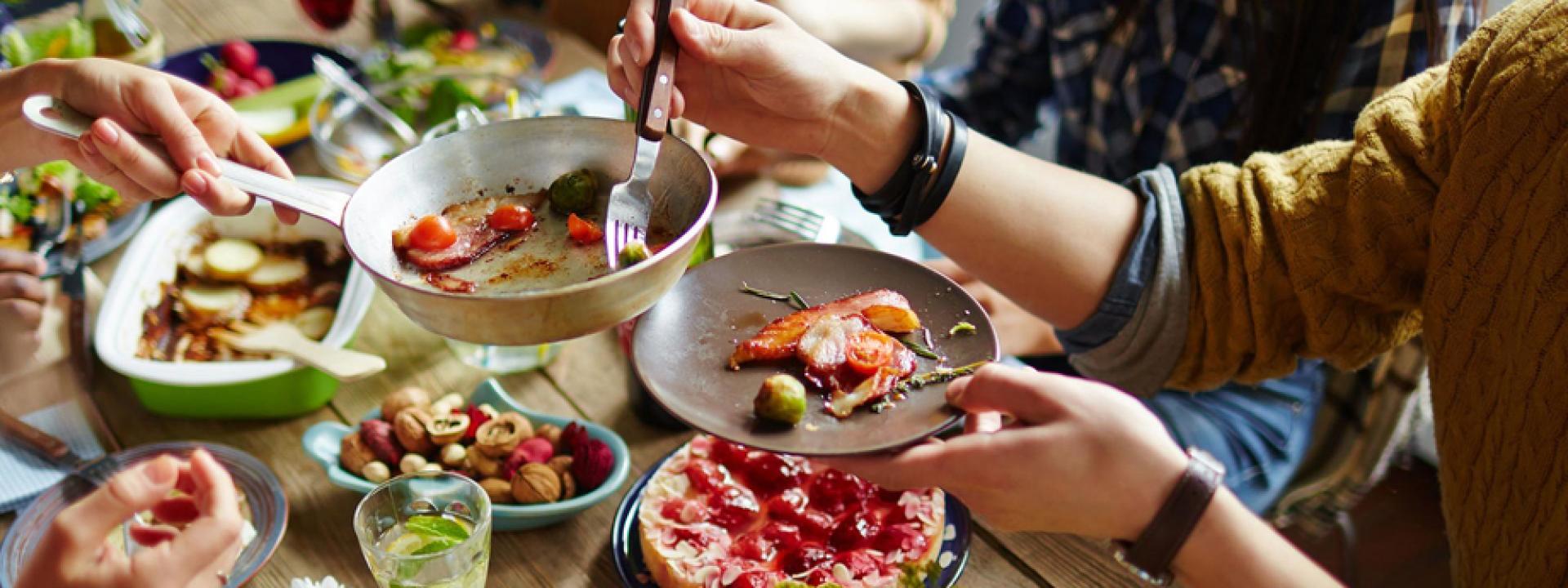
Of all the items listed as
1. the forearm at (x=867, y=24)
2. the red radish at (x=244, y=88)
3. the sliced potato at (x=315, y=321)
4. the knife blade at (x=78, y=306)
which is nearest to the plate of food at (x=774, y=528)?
the sliced potato at (x=315, y=321)

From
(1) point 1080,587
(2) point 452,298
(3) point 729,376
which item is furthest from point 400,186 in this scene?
(1) point 1080,587

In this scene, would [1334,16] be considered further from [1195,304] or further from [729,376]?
[729,376]

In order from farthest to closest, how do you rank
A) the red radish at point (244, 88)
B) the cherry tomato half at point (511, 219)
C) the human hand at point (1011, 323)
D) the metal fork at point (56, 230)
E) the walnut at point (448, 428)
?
the red radish at point (244, 88) < the human hand at point (1011, 323) < the metal fork at point (56, 230) < the walnut at point (448, 428) < the cherry tomato half at point (511, 219)

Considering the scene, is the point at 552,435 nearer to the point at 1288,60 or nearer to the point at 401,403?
the point at 401,403

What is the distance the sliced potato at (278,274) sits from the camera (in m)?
1.49

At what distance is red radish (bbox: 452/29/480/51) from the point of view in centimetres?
217

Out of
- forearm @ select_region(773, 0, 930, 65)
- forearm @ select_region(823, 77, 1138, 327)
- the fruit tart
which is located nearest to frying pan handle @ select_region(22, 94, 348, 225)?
the fruit tart

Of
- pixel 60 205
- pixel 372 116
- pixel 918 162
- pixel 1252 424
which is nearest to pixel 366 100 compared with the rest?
pixel 372 116

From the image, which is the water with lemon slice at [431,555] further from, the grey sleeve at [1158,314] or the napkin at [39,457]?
the grey sleeve at [1158,314]

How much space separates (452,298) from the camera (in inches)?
31.6

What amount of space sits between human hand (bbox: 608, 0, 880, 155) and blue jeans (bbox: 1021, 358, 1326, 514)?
691mm

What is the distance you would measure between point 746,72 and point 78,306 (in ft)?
3.09

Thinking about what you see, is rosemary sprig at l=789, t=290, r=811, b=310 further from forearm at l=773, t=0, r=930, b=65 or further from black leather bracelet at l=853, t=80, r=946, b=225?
forearm at l=773, t=0, r=930, b=65

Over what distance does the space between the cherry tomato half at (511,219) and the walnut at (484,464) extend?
1.05ft
